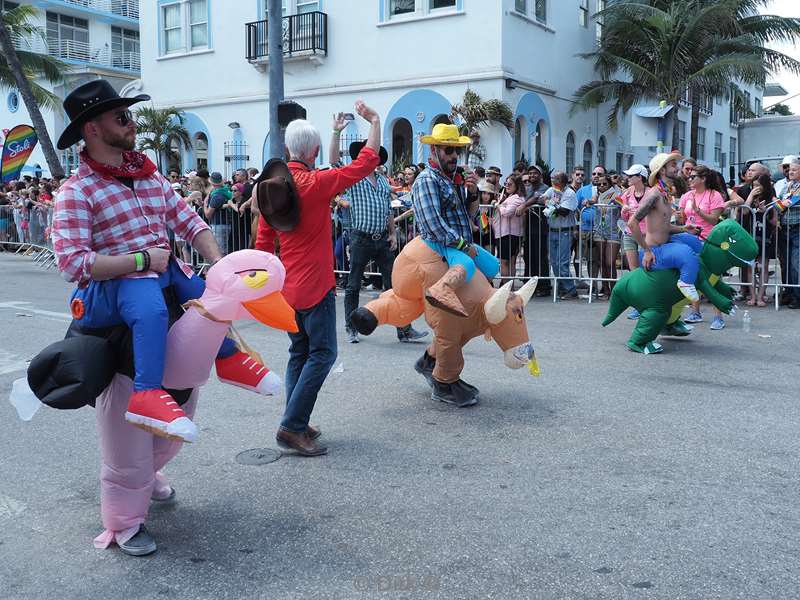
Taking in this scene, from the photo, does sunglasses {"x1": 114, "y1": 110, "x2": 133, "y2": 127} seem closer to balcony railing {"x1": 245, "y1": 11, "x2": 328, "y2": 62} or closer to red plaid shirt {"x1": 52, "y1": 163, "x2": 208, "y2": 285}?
red plaid shirt {"x1": 52, "y1": 163, "x2": 208, "y2": 285}

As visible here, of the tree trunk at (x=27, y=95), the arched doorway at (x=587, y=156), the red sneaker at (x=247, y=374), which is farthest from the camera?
the arched doorway at (x=587, y=156)

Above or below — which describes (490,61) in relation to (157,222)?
above

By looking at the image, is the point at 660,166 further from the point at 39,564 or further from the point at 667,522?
the point at 39,564

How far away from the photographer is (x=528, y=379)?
22.1 feet

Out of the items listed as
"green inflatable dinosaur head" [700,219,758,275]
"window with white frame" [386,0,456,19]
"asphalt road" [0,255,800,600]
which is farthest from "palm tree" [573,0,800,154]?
"asphalt road" [0,255,800,600]

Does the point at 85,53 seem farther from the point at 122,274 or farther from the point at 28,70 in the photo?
the point at 122,274

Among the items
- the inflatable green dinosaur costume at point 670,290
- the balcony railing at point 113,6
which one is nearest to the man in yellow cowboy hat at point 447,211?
the inflatable green dinosaur costume at point 670,290

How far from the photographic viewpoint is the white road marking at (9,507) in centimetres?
407

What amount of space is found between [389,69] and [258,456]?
18.0 meters

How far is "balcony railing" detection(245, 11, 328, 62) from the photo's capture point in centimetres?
2247

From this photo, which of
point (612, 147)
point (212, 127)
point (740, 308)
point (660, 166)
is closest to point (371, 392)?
point (660, 166)

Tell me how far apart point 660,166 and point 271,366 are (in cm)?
407

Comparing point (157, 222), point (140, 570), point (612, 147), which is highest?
point (612, 147)

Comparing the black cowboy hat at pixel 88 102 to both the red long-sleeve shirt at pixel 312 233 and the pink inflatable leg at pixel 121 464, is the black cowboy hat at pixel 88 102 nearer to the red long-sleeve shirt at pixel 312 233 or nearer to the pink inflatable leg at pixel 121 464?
the pink inflatable leg at pixel 121 464
